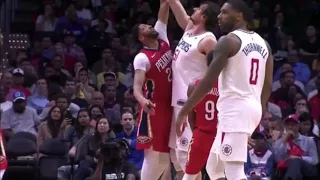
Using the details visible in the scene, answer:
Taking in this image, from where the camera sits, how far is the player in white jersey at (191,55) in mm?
8680

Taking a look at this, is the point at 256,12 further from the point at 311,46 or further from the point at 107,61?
the point at 107,61

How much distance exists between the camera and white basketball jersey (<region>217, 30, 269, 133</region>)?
7.35 metres

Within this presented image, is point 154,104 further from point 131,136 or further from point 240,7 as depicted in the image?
point 131,136

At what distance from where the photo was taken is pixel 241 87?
738 cm

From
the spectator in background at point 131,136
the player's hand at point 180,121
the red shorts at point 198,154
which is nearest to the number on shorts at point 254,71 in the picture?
the player's hand at point 180,121

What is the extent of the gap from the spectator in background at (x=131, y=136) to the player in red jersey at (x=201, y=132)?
3807mm

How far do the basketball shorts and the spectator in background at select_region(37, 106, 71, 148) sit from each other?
567 cm

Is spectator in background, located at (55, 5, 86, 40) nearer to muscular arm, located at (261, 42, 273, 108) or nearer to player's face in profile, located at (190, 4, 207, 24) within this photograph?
player's face in profile, located at (190, 4, 207, 24)

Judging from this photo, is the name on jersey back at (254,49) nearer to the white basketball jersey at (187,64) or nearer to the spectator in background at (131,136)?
the white basketball jersey at (187,64)

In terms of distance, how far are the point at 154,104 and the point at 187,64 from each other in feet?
1.93

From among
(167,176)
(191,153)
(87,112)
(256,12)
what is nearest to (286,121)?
(87,112)

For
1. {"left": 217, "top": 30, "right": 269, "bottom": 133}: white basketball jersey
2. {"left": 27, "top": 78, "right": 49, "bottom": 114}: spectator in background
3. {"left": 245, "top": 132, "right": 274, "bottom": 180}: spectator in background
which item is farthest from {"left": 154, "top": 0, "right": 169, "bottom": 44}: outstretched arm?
{"left": 27, "top": 78, "right": 49, "bottom": 114}: spectator in background

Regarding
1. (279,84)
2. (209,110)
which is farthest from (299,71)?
(209,110)

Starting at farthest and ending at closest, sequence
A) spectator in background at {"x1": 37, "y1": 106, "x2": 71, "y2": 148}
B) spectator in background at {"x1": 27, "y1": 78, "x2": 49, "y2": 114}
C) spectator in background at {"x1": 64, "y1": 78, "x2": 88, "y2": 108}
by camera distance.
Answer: spectator in background at {"x1": 27, "y1": 78, "x2": 49, "y2": 114}
spectator in background at {"x1": 64, "y1": 78, "x2": 88, "y2": 108}
spectator in background at {"x1": 37, "y1": 106, "x2": 71, "y2": 148}
